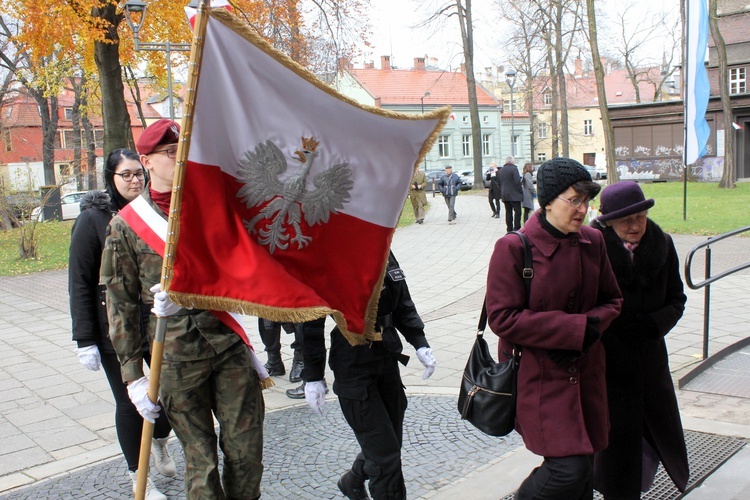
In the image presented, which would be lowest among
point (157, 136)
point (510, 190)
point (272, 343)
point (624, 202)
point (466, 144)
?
point (272, 343)

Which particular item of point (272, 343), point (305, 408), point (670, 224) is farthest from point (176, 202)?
point (670, 224)

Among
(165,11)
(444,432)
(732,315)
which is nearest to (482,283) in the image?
(732,315)

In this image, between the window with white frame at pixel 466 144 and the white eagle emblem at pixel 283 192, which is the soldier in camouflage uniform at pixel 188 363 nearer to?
the white eagle emblem at pixel 283 192

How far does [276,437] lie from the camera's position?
4.93m

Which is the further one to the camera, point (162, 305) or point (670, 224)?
point (670, 224)

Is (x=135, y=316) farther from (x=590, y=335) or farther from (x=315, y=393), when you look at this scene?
(x=590, y=335)

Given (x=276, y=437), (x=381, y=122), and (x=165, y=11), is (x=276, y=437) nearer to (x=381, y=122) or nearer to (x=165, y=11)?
(x=381, y=122)

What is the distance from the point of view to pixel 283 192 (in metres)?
3.12

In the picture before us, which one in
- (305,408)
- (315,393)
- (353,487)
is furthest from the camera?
(305,408)

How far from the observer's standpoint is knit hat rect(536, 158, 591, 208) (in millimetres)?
3076

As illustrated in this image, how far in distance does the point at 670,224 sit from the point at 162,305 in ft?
53.7

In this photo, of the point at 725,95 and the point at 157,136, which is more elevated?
the point at 725,95

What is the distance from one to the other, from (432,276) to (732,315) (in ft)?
15.9

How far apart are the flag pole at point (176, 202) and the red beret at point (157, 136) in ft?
1.21
